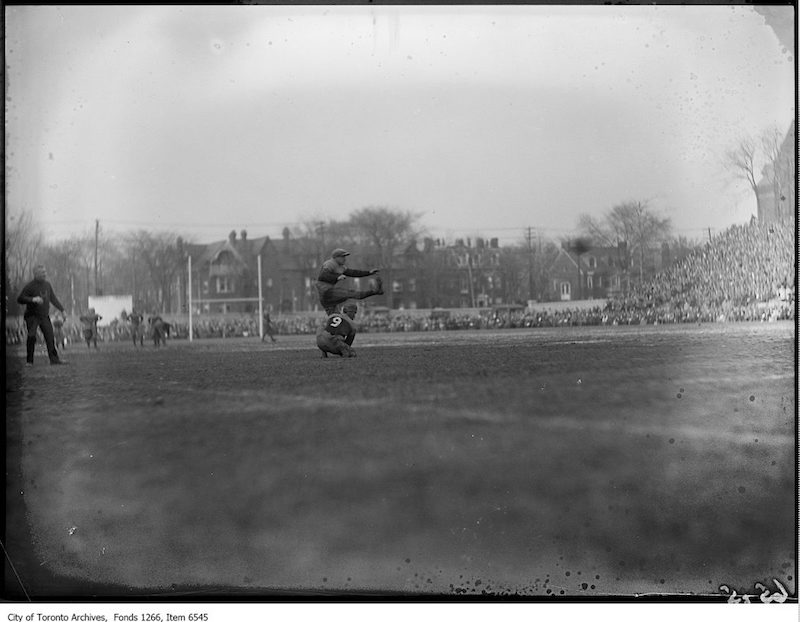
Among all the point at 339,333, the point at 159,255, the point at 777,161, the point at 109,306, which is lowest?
the point at 339,333

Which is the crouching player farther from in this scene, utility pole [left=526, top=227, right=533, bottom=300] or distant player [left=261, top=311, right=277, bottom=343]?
utility pole [left=526, top=227, right=533, bottom=300]

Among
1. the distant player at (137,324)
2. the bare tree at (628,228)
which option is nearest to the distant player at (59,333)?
the distant player at (137,324)

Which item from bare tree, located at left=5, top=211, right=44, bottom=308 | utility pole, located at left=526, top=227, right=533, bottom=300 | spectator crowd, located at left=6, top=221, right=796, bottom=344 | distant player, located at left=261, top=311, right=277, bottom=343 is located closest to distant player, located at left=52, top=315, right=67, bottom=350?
spectator crowd, located at left=6, top=221, right=796, bottom=344

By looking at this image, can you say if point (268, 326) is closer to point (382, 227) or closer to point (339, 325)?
point (339, 325)

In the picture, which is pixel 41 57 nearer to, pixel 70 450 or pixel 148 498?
pixel 70 450

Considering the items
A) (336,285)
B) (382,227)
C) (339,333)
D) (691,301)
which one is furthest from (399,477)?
(691,301)

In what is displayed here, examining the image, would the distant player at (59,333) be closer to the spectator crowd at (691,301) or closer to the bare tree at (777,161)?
the spectator crowd at (691,301)
